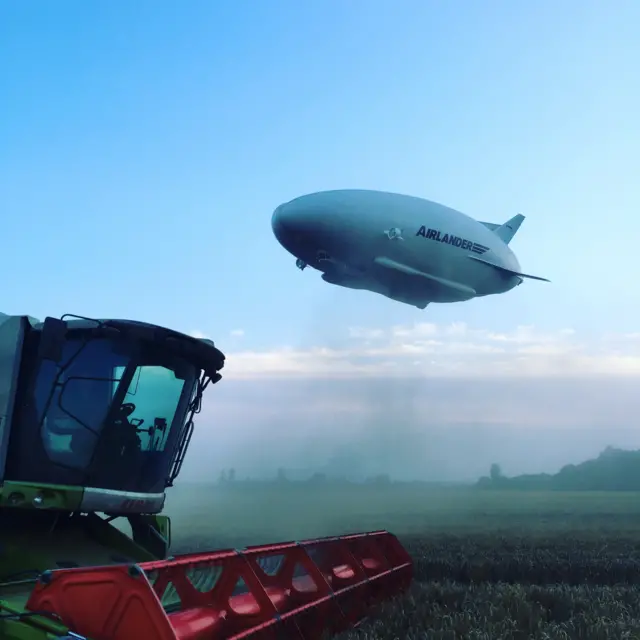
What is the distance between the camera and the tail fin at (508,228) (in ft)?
96.6

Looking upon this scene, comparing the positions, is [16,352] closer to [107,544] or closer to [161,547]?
[107,544]

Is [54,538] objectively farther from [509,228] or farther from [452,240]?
[509,228]

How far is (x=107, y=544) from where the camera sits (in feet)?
26.8

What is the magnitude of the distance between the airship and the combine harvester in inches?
541

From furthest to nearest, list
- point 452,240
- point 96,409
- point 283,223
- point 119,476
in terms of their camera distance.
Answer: point 452,240 < point 283,223 < point 119,476 < point 96,409

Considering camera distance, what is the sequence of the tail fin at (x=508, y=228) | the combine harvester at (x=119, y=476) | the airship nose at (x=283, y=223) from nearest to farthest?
the combine harvester at (x=119, y=476)
the airship nose at (x=283, y=223)
the tail fin at (x=508, y=228)

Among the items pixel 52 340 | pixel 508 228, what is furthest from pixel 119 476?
pixel 508 228

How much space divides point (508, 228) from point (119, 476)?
2547 cm

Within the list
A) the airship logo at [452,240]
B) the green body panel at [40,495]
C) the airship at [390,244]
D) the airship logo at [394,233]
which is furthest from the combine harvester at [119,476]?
the airship logo at [452,240]

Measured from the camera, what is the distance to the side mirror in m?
6.62

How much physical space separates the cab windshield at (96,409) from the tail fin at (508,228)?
24.0 m

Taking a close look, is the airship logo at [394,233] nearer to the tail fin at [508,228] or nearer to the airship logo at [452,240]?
the airship logo at [452,240]

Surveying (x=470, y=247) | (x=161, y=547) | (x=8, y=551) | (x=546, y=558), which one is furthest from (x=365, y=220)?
(x=8, y=551)

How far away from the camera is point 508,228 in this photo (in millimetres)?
30062
